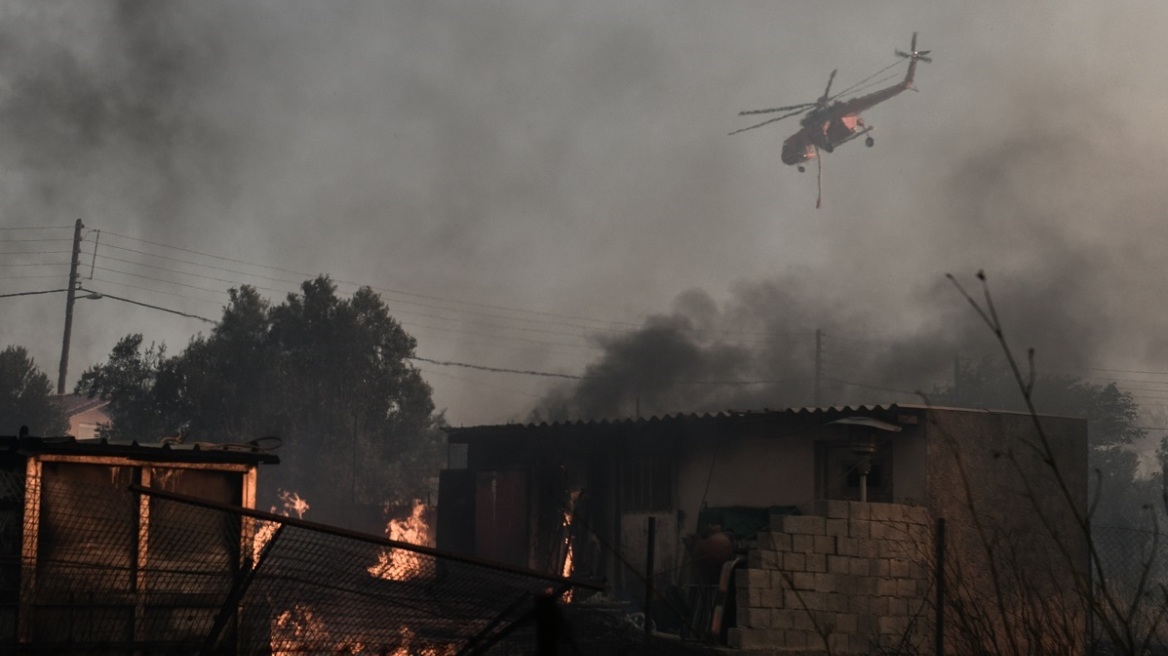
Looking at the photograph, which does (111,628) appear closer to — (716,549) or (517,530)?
(716,549)

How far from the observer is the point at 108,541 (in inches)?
370

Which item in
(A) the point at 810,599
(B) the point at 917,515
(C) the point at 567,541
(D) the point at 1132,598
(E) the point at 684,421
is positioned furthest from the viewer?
(C) the point at 567,541

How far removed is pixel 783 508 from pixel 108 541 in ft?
39.0

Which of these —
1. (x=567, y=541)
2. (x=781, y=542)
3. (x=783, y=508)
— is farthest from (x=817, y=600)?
(x=567, y=541)

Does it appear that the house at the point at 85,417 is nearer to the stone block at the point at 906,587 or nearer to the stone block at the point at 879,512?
the stone block at the point at 879,512

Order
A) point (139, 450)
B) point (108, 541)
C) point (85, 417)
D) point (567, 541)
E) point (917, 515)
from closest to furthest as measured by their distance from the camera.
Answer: point (108, 541), point (139, 450), point (917, 515), point (567, 541), point (85, 417)

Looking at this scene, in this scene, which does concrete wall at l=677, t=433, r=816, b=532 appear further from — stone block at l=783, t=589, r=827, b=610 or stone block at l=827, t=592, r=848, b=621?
stone block at l=783, t=589, r=827, b=610

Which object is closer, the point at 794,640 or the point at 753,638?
the point at 753,638

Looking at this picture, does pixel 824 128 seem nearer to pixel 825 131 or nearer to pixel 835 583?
pixel 825 131

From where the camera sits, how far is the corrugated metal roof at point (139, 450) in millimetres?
10117

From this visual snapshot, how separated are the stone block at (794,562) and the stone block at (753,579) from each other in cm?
34

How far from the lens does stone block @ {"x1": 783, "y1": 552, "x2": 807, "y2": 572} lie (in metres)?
14.1

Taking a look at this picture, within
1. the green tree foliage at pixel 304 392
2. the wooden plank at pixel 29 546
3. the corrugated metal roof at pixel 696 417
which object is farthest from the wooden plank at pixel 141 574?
the green tree foliage at pixel 304 392

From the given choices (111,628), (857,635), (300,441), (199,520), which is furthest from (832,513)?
(300,441)
